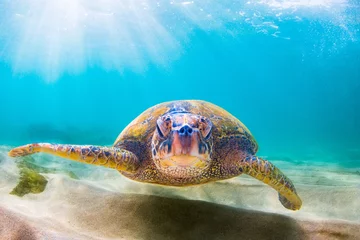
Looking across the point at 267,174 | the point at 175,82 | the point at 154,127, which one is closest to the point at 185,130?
the point at 267,174

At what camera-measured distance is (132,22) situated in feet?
90.1

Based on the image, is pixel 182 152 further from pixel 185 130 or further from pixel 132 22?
pixel 132 22

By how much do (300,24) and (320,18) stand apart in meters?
2.62

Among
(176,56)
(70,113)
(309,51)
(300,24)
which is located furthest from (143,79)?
(70,113)

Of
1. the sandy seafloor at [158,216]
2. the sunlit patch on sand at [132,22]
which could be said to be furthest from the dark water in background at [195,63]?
the sandy seafloor at [158,216]

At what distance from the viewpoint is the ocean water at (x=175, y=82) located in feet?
10.3

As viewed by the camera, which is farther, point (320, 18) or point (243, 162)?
point (320, 18)

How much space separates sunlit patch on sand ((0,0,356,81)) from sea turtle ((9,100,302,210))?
21373 millimetres

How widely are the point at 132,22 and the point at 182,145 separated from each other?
28.1 meters

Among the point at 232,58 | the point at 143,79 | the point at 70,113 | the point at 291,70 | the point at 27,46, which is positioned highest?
the point at 291,70

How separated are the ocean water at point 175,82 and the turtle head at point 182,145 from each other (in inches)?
30.0

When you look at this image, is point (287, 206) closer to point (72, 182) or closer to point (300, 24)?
point (72, 182)

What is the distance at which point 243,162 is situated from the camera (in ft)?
10.0

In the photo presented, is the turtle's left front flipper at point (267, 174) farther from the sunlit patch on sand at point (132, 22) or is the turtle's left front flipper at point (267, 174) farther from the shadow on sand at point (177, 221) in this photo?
the sunlit patch on sand at point (132, 22)
